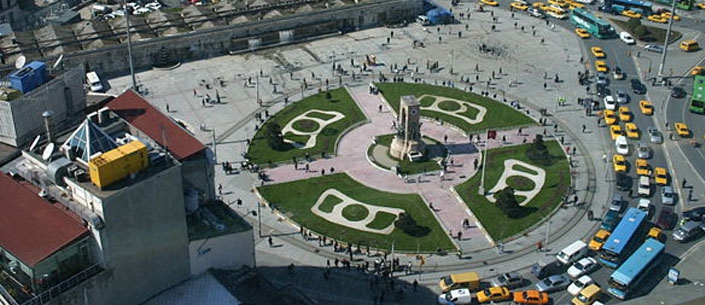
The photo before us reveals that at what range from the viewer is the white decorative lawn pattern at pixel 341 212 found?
93.2 metres

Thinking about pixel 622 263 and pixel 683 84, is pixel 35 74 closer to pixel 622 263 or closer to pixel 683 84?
pixel 622 263

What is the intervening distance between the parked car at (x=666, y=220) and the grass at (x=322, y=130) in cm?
4255

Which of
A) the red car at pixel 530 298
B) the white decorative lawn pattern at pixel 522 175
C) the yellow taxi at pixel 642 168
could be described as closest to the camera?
the red car at pixel 530 298

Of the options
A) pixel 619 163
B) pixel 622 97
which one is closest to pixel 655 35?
pixel 622 97

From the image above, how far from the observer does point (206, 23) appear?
13600cm

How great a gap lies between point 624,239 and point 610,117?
106 feet

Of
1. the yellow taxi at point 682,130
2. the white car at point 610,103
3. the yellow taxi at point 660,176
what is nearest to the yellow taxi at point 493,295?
the yellow taxi at point 660,176

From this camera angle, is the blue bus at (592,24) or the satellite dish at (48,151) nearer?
the satellite dish at (48,151)

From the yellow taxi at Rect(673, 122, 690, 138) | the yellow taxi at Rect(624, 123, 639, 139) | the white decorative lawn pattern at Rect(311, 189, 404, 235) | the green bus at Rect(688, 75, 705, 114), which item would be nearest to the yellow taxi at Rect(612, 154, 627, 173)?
the yellow taxi at Rect(624, 123, 639, 139)

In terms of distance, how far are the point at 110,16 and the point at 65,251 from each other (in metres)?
95.9

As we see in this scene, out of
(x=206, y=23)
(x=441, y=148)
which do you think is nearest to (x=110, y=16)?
(x=206, y=23)

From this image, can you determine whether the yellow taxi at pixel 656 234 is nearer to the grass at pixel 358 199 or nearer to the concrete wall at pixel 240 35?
the grass at pixel 358 199

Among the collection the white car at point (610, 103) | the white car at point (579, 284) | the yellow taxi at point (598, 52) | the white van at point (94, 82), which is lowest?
the white car at point (579, 284)

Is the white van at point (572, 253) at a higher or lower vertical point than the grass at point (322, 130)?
lower
